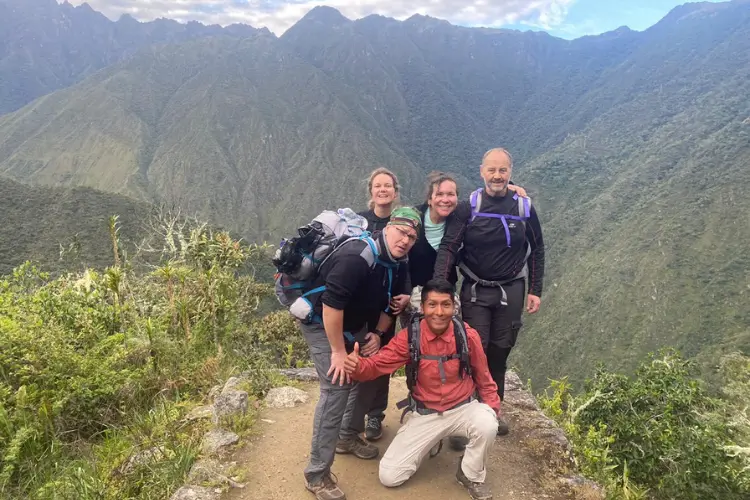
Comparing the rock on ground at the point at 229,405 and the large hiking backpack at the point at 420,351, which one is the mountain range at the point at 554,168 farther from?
the rock on ground at the point at 229,405

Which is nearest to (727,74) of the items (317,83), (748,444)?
(317,83)

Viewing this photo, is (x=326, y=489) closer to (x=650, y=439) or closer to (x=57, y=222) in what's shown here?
(x=650, y=439)

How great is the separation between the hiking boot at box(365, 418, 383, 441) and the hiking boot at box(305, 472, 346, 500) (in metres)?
0.81

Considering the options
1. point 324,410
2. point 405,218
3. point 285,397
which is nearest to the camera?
point 405,218

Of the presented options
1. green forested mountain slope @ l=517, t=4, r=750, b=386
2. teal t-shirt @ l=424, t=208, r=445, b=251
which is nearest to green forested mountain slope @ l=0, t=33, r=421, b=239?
green forested mountain slope @ l=517, t=4, r=750, b=386

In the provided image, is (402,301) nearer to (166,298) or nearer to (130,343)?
(130,343)

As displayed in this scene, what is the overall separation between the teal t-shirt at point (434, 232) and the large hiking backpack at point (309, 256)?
34.1 inches

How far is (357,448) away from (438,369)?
0.96m

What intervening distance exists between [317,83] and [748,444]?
202 m

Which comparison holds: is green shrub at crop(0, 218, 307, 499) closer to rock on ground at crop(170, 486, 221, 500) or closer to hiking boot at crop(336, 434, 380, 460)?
rock on ground at crop(170, 486, 221, 500)

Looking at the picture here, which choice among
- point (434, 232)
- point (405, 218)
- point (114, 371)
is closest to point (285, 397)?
point (114, 371)

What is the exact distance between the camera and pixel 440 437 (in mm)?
3713

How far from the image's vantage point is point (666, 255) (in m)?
62.8

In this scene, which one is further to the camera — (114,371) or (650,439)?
(650,439)
